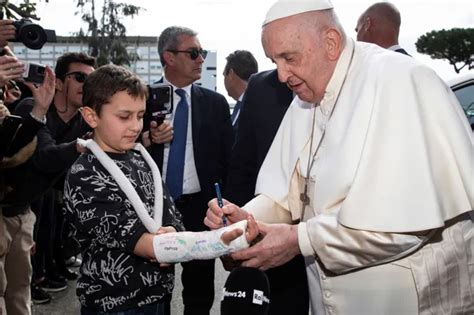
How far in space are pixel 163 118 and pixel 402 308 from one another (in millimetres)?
2279

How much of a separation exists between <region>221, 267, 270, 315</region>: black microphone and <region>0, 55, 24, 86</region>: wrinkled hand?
224 centimetres

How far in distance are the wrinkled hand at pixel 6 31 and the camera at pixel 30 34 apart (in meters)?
0.09

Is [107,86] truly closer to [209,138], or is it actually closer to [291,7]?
[291,7]

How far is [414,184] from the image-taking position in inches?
83.1

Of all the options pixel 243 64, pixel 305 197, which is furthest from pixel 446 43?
pixel 305 197

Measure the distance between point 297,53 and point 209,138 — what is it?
2.33m

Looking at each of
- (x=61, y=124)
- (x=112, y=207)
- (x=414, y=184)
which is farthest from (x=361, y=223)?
(x=61, y=124)

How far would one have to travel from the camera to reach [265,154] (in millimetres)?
3707

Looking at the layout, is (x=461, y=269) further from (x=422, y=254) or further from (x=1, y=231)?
(x=1, y=231)

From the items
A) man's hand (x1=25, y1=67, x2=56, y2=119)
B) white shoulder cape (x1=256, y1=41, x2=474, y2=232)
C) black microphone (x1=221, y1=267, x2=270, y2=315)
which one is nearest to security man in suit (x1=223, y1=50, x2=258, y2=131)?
man's hand (x1=25, y1=67, x2=56, y2=119)

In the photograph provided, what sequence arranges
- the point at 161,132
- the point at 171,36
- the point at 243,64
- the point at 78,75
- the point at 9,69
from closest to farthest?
1. the point at 9,69
2. the point at 161,132
3. the point at 171,36
4. the point at 78,75
5. the point at 243,64

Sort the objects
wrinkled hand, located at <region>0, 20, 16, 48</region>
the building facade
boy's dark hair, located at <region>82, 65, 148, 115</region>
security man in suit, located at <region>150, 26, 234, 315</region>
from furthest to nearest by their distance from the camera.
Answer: the building facade → security man in suit, located at <region>150, 26, 234, 315</region> → wrinkled hand, located at <region>0, 20, 16, 48</region> → boy's dark hair, located at <region>82, 65, 148, 115</region>

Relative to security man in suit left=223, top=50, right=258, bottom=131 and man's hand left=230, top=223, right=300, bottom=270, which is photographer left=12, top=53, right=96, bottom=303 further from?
security man in suit left=223, top=50, right=258, bottom=131

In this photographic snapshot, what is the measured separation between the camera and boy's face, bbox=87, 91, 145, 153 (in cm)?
273
